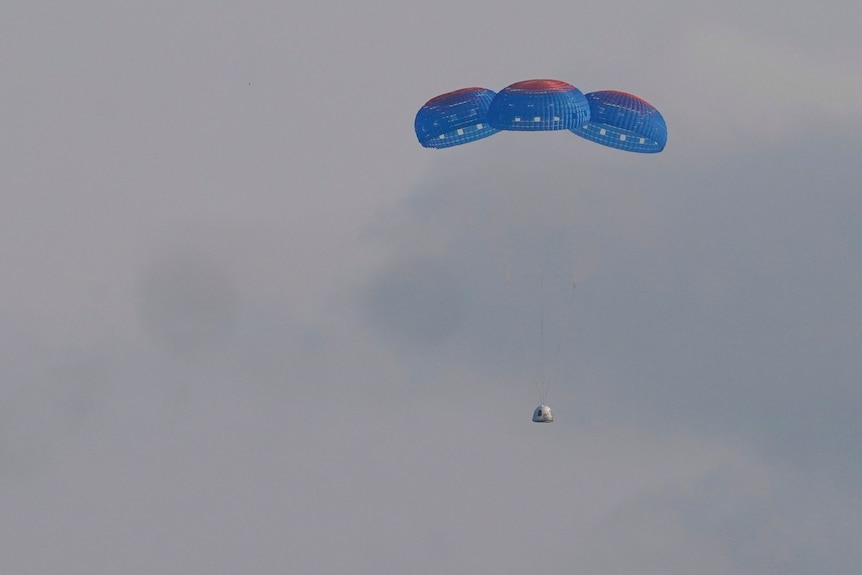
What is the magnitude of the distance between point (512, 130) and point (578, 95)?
131 inches

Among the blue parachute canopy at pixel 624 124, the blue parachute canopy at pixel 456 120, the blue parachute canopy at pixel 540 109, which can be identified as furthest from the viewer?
the blue parachute canopy at pixel 624 124

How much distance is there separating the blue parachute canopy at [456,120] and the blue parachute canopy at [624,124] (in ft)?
13.7

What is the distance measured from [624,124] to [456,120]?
7281 millimetres

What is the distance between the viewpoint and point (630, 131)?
144625mm

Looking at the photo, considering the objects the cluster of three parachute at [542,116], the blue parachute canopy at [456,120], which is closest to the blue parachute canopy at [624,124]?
the cluster of three parachute at [542,116]

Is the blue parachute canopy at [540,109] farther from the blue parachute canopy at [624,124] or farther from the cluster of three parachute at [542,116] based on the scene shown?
the blue parachute canopy at [624,124]

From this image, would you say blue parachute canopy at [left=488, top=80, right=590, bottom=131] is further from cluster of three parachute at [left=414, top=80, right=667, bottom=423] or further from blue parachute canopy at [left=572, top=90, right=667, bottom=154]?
blue parachute canopy at [left=572, top=90, right=667, bottom=154]

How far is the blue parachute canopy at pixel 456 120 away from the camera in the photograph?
473 ft

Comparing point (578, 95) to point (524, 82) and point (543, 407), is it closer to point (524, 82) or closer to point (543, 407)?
point (524, 82)

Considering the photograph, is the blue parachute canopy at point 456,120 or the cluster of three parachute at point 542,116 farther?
the blue parachute canopy at point 456,120

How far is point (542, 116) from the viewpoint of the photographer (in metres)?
142

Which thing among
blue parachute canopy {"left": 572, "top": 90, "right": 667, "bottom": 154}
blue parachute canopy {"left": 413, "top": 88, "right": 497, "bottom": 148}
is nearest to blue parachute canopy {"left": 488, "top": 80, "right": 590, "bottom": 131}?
blue parachute canopy {"left": 413, "top": 88, "right": 497, "bottom": 148}

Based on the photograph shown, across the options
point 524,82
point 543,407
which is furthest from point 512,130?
point 543,407

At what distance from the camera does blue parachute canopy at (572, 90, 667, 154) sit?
144375mm
